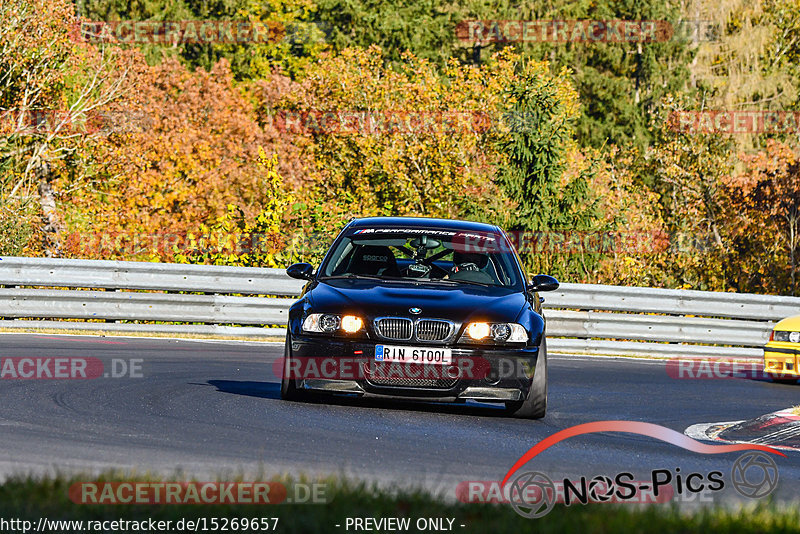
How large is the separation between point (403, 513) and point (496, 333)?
4362 millimetres

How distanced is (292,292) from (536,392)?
8.80m

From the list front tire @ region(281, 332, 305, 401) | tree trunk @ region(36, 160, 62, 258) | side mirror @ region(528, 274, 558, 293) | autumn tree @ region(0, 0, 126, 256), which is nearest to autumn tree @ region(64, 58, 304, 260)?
tree trunk @ region(36, 160, 62, 258)

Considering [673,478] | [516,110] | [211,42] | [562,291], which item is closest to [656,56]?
[211,42]

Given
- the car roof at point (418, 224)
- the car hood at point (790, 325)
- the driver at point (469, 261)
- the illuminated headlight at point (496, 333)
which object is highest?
the car roof at point (418, 224)

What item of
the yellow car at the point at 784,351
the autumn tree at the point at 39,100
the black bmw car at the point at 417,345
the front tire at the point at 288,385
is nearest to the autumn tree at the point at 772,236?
the yellow car at the point at 784,351

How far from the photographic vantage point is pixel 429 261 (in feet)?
36.9

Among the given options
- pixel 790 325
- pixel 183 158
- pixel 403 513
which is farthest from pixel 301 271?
pixel 183 158

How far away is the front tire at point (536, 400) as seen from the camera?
9.59 metres

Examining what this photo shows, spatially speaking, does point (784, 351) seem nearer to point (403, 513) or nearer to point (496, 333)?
point (496, 333)

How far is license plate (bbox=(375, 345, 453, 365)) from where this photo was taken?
922 cm

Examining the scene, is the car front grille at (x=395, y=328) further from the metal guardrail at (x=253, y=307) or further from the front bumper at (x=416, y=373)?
the metal guardrail at (x=253, y=307)

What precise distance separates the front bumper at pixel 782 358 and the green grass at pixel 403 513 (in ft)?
33.2

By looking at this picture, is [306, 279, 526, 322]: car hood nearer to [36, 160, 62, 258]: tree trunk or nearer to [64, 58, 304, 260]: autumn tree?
[36, 160, 62, 258]: tree trunk

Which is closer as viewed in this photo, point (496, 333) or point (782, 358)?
point (496, 333)
